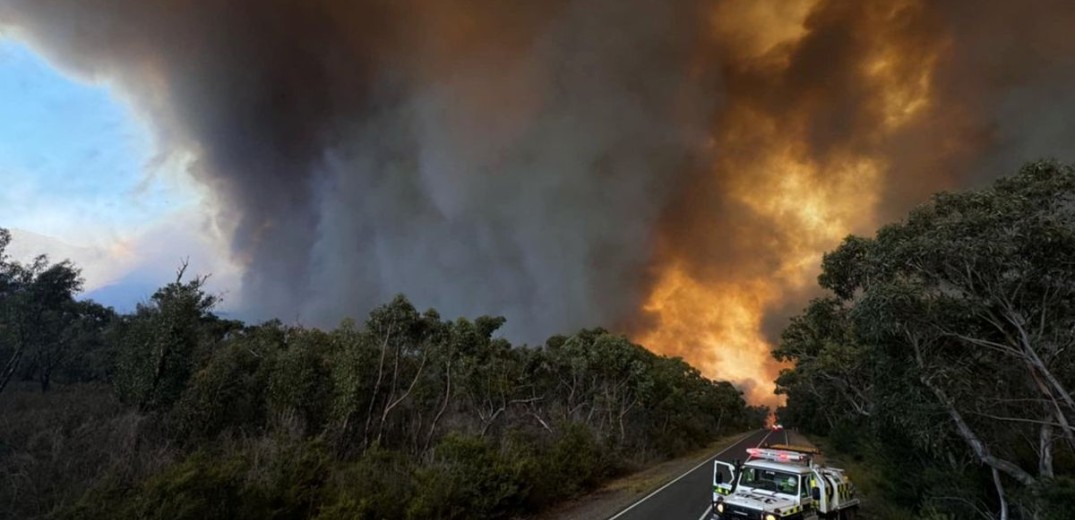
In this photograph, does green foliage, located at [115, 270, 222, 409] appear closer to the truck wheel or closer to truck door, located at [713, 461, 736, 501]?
truck door, located at [713, 461, 736, 501]

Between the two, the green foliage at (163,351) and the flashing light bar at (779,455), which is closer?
the flashing light bar at (779,455)

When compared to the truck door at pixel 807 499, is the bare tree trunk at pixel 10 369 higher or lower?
lower

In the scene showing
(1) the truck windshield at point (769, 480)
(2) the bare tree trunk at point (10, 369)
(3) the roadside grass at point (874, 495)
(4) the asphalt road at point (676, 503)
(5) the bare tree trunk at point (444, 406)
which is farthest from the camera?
(2) the bare tree trunk at point (10, 369)

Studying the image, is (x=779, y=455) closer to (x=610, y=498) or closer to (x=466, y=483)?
(x=610, y=498)

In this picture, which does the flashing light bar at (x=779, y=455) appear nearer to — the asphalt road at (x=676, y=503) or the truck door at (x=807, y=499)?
the truck door at (x=807, y=499)

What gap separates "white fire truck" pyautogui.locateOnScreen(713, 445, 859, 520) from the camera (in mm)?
10695

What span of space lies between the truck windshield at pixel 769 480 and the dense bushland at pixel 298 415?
6.86m

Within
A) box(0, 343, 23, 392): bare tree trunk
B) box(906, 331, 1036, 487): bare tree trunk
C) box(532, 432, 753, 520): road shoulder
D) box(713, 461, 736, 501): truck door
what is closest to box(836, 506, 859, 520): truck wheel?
box(713, 461, 736, 501): truck door

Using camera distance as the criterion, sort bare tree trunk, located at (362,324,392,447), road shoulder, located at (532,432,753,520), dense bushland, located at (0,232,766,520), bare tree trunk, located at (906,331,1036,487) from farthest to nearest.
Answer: bare tree trunk, located at (362,324,392,447) < road shoulder, located at (532,432,753,520) < bare tree trunk, located at (906,331,1036,487) < dense bushland, located at (0,232,766,520)

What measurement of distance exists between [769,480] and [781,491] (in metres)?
0.46

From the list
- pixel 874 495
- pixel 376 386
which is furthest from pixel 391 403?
pixel 874 495

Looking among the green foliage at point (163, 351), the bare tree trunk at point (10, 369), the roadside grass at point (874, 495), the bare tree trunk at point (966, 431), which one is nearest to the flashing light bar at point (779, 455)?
the bare tree trunk at point (966, 431)

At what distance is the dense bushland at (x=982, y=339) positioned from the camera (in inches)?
411

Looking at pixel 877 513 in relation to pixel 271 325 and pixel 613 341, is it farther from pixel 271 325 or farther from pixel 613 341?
pixel 271 325
